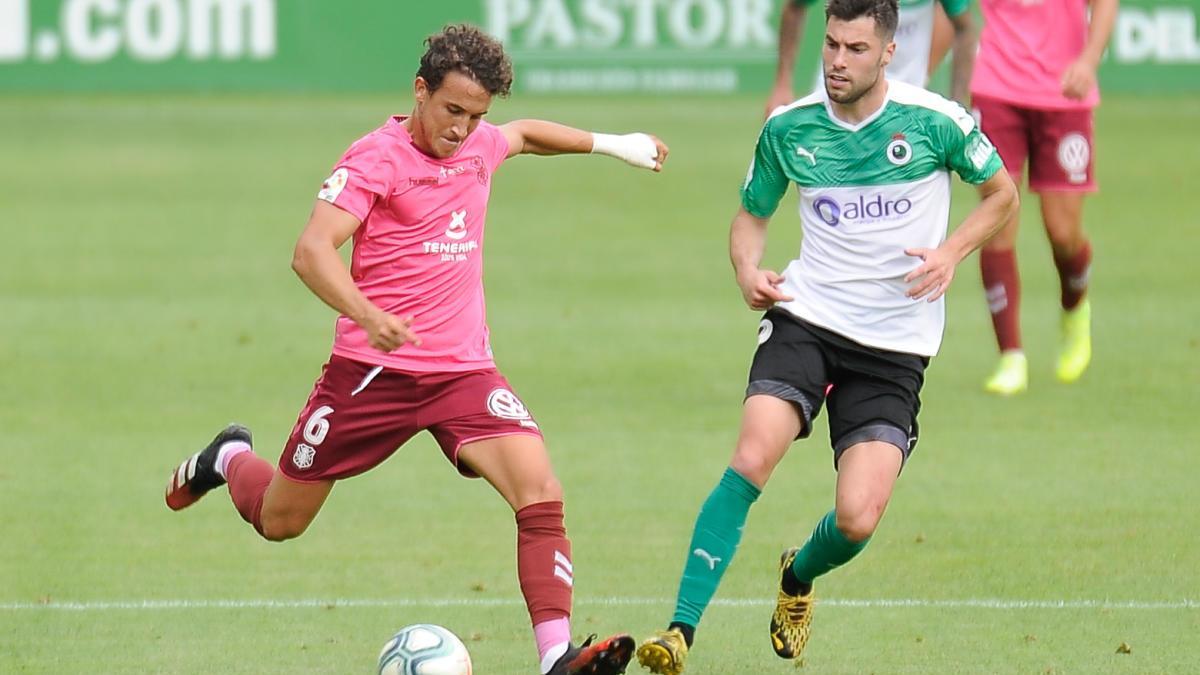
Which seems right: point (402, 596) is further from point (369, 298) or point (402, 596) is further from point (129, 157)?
point (129, 157)

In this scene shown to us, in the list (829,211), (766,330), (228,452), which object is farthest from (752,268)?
(228,452)

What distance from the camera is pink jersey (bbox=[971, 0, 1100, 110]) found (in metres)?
10.8

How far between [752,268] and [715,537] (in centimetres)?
89

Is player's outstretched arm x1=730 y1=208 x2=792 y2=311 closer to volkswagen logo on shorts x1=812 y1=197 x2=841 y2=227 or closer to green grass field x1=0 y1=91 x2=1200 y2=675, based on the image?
volkswagen logo on shorts x1=812 y1=197 x2=841 y2=227

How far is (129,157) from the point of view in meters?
20.7

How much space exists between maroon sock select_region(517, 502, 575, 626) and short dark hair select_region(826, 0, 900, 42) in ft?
5.95

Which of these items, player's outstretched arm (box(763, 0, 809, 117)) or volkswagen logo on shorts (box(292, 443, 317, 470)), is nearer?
volkswagen logo on shorts (box(292, 443, 317, 470))

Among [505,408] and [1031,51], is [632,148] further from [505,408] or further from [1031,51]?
[1031,51]

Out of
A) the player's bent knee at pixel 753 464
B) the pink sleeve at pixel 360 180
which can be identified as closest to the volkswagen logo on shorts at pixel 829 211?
the player's bent knee at pixel 753 464

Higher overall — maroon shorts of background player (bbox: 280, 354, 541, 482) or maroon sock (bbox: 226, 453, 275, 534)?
maroon shorts of background player (bbox: 280, 354, 541, 482)

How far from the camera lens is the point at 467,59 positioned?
6.21m

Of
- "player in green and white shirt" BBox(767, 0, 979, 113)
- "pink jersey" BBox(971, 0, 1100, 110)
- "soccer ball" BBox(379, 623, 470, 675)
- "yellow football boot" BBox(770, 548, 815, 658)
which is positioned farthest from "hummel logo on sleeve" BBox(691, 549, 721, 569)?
"pink jersey" BBox(971, 0, 1100, 110)

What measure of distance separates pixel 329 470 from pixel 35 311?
297 inches

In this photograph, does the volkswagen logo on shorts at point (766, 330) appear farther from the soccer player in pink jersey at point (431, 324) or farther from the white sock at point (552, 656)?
the white sock at point (552, 656)
